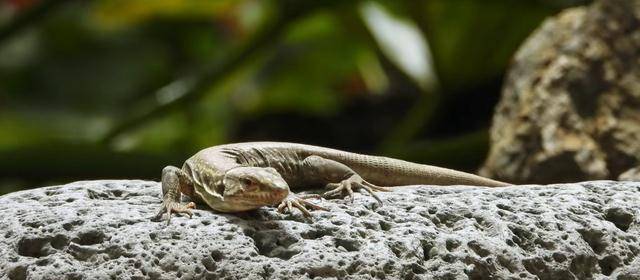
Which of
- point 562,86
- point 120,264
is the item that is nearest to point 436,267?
point 120,264

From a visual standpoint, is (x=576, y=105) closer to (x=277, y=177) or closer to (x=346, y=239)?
(x=277, y=177)

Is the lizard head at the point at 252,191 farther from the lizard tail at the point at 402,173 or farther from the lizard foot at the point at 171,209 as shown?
the lizard tail at the point at 402,173

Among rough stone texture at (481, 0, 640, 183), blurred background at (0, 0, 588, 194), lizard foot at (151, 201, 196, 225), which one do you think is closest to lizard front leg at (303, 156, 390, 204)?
lizard foot at (151, 201, 196, 225)

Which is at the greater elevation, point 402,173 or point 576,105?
point 576,105

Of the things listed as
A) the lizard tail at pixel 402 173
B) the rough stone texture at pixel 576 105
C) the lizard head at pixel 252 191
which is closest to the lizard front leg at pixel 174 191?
the lizard head at pixel 252 191

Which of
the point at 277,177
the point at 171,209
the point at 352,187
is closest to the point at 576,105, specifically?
the point at 352,187

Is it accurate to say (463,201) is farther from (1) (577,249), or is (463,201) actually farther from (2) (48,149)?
(2) (48,149)

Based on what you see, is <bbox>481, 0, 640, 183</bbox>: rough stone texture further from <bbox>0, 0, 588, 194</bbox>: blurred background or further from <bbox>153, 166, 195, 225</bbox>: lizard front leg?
<bbox>153, 166, 195, 225</bbox>: lizard front leg
